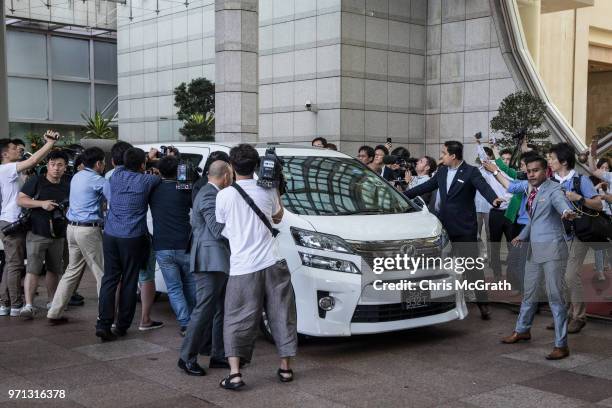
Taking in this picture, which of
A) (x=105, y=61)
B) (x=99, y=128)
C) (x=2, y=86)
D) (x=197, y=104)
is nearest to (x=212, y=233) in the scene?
(x=2, y=86)

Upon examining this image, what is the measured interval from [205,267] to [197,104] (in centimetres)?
2035

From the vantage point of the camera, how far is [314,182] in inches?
290

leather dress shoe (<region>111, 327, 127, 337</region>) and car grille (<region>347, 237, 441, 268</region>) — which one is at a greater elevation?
car grille (<region>347, 237, 441, 268</region>)

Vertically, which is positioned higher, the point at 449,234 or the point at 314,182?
the point at 314,182

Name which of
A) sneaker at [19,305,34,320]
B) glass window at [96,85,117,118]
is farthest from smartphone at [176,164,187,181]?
glass window at [96,85,117,118]

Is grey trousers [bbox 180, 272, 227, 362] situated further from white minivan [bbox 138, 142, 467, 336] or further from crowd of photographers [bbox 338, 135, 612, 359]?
crowd of photographers [bbox 338, 135, 612, 359]

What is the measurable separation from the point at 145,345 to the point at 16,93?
30.5 metres

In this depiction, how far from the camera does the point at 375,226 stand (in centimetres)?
676

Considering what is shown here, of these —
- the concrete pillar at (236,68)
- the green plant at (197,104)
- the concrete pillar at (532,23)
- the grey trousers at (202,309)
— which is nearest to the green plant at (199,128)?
the green plant at (197,104)

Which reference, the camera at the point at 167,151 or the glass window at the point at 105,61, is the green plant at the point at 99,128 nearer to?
the glass window at the point at 105,61

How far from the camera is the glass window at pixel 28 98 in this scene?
34.4 m

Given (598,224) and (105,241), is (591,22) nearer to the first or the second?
(598,224)

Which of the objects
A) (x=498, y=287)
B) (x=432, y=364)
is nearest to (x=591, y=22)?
(x=498, y=287)

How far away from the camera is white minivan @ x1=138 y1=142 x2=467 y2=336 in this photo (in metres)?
6.41
